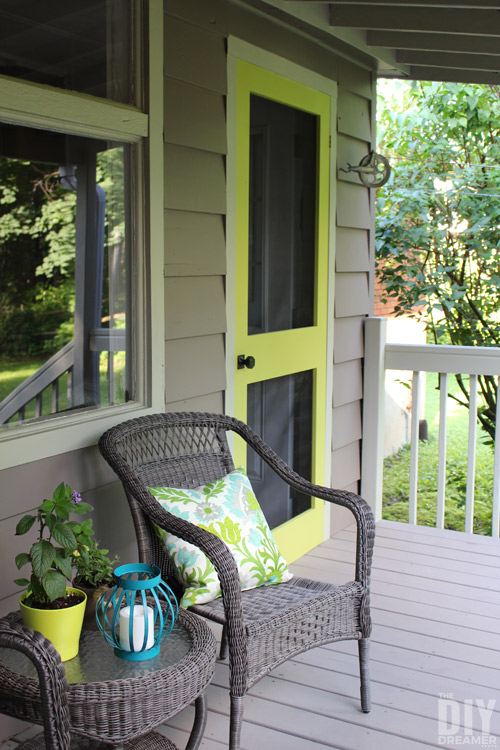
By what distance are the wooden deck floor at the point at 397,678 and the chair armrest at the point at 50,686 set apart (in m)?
0.72

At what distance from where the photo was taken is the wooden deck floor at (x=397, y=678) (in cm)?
213

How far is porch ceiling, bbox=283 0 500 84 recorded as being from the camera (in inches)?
118

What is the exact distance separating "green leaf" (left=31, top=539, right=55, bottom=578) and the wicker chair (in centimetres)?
39

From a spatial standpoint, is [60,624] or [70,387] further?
[70,387]

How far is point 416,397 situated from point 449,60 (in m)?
1.72

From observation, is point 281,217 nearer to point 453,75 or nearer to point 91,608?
point 453,75

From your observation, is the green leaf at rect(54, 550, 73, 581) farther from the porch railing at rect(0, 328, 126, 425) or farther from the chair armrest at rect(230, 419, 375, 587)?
the chair armrest at rect(230, 419, 375, 587)

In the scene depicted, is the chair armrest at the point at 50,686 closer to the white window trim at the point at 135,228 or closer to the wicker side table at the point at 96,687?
the wicker side table at the point at 96,687

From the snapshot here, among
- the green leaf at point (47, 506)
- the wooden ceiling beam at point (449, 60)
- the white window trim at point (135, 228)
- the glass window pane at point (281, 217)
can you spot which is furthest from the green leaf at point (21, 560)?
the wooden ceiling beam at point (449, 60)

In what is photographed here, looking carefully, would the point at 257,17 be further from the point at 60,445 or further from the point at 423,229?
the point at 423,229

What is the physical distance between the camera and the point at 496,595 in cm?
310

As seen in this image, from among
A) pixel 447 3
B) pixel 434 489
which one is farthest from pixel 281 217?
pixel 434 489

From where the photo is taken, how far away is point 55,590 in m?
1.63

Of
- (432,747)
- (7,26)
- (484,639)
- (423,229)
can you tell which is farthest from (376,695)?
(423,229)
